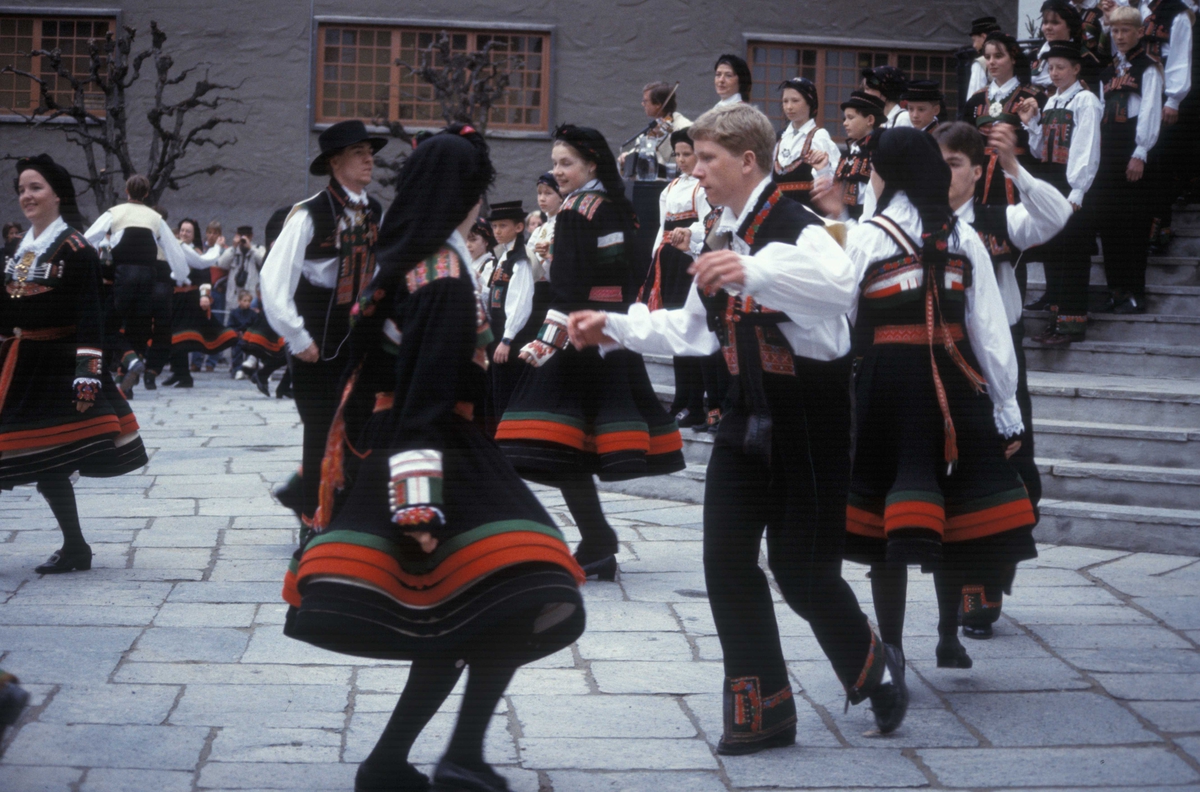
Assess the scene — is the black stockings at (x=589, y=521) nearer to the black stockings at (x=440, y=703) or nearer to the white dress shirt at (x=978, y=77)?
the black stockings at (x=440, y=703)

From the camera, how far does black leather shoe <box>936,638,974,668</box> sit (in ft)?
15.6

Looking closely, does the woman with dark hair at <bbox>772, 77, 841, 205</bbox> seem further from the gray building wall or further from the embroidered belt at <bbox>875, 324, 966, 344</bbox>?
the gray building wall

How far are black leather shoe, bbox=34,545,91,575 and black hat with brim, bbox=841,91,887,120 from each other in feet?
18.1

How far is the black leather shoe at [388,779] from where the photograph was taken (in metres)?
3.44

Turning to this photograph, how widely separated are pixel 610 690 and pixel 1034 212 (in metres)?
2.55

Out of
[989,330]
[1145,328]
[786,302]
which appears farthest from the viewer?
[1145,328]

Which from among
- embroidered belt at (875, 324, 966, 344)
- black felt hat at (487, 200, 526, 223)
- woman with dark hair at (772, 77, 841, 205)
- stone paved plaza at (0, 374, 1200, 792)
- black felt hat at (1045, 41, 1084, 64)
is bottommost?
stone paved plaza at (0, 374, 1200, 792)

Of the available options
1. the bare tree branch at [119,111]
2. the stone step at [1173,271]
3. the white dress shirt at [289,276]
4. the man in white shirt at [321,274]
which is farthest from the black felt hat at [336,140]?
the bare tree branch at [119,111]

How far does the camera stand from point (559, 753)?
13.0ft

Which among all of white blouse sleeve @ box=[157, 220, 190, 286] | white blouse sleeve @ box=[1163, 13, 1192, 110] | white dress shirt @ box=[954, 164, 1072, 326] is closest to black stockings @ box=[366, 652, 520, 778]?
white dress shirt @ box=[954, 164, 1072, 326]

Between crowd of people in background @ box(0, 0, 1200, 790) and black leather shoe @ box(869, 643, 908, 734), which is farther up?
crowd of people in background @ box(0, 0, 1200, 790)

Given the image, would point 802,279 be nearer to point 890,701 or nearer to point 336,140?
point 890,701

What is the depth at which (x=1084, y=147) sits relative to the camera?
28.5 ft

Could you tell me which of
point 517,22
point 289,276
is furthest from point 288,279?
point 517,22
